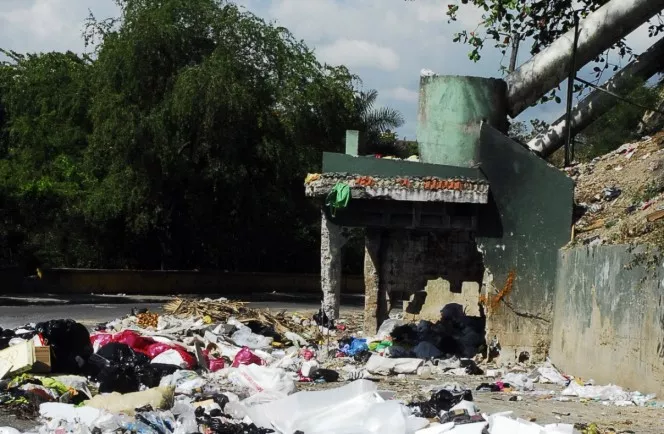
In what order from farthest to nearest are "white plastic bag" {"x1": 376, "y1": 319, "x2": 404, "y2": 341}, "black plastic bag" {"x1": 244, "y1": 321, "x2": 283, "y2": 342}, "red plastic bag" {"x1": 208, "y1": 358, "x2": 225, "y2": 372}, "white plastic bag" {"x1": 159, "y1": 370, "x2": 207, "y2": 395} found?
"white plastic bag" {"x1": 376, "y1": 319, "x2": 404, "y2": 341}, "black plastic bag" {"x1": 244, "y1": 321, "x2": 283, "y2": 342}, "red plastic bag" {"x1": 208, "y1": 358, "x2": 225, "y2": 372}, "white plastic bag" {"x1": 159, "y1": 370, "x2": 207, "y2": 395}

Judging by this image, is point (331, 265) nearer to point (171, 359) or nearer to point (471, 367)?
point (471, 367)

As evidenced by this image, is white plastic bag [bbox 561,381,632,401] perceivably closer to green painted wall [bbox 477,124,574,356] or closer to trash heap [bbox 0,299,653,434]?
trash heap [bbox 0,299,653,434]

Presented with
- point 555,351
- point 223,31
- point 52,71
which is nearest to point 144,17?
point 223,31

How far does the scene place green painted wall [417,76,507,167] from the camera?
54.1ft

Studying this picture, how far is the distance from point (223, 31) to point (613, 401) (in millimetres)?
21853

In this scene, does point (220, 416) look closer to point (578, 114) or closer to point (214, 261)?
point (578, 114)

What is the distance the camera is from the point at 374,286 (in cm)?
1770

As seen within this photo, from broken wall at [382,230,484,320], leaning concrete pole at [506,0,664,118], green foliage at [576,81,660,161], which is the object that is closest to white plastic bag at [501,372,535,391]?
broken wall at [382,230,484,320]

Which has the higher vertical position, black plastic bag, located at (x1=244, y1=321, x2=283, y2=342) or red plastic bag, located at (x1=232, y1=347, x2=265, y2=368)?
black plastic bag, located at (x1=244, y1=321, x2=283, y2=342)

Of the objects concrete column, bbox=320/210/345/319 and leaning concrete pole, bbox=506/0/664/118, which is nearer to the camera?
concrete column, bbox=320/210/345/319

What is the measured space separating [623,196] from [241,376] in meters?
6.50

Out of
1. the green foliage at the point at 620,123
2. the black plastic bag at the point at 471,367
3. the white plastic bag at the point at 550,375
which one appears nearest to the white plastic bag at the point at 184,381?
the black plastic bag at the point at 471,367

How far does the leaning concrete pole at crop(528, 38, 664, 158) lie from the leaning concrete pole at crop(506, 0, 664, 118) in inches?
37.6

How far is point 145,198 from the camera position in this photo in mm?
30328
